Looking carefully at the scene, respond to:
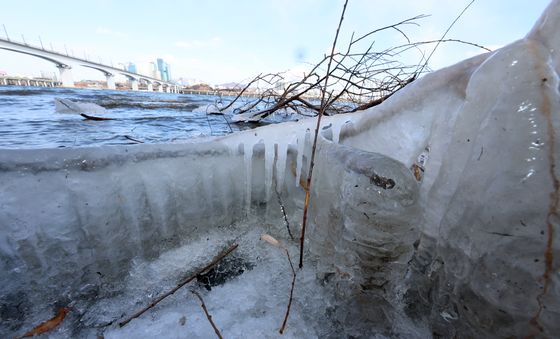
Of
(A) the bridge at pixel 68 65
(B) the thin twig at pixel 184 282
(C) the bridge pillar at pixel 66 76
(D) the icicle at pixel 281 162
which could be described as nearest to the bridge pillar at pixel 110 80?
(A) the bridge at pixel 68 65

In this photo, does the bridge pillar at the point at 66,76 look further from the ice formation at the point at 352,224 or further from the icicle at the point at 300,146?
the icicle at the point at 300,146

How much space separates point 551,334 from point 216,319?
110cm

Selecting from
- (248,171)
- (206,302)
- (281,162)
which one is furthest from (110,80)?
(206,302)

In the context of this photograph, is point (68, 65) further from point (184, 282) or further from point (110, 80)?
point (184, 282)

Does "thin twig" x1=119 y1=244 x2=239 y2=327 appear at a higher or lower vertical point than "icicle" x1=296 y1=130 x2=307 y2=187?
lower

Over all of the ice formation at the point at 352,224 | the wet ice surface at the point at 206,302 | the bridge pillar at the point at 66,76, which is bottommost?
the wet ice surface at the point at 206,302

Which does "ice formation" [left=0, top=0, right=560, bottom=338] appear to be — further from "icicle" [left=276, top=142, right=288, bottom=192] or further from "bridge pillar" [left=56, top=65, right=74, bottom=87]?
"bridge pillar" [left=56, top=65, right=74, bottom=87]

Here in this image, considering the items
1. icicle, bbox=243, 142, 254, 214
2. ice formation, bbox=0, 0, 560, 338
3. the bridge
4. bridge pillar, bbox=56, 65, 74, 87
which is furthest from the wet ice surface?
bridge pillar, bbox=56, 65, 74, 87

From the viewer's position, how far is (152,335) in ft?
3.15

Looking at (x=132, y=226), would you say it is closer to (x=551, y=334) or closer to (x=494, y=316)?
(x=494, y=316)

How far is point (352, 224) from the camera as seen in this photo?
3.32 ft

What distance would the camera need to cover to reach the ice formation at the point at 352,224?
673mm

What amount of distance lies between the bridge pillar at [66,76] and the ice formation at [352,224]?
144ft

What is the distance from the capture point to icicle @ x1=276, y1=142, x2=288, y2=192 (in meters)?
1.51
